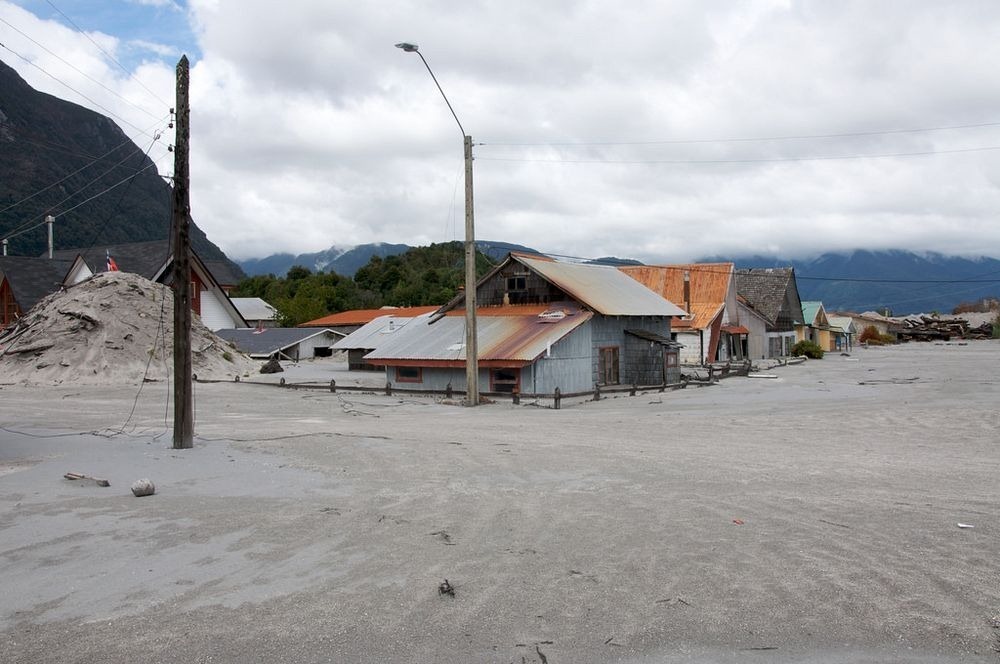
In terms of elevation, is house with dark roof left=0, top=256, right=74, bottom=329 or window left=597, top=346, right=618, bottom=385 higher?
house with dark roof left=0, top=256, right=74, bottom=329

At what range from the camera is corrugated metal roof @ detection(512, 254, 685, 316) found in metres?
34.8

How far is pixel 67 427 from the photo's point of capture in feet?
58.8

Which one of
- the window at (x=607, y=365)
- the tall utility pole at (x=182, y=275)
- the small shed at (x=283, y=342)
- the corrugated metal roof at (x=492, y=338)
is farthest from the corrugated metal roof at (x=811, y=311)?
the tall utility pole at (x=182, y=275)

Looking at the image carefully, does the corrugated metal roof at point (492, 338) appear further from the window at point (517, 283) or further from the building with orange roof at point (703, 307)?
the building with orange roof at point (703, 307)

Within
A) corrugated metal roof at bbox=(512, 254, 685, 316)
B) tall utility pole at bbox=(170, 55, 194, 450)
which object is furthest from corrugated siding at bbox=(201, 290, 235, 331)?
tall utility pole at bbox=(170, 55, 194, 450)

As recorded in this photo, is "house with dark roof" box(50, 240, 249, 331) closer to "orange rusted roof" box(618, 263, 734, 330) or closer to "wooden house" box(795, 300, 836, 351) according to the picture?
"orange rusted roof" box(618, 263, 734, 330)

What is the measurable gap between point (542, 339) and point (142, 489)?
853 inches

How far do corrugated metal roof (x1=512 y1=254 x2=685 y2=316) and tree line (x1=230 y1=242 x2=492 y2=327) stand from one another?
48218mm

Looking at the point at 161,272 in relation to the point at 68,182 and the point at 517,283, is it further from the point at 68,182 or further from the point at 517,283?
the point at 68,182

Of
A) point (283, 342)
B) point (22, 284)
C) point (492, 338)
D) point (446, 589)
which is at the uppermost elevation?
point (22, 284)

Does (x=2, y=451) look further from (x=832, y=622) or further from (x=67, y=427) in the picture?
(x=832, y=622)

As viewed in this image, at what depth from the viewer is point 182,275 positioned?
46.2ft

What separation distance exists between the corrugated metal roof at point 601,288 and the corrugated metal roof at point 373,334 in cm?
1134

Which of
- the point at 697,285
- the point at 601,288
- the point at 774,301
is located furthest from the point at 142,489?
the point at 774,301
